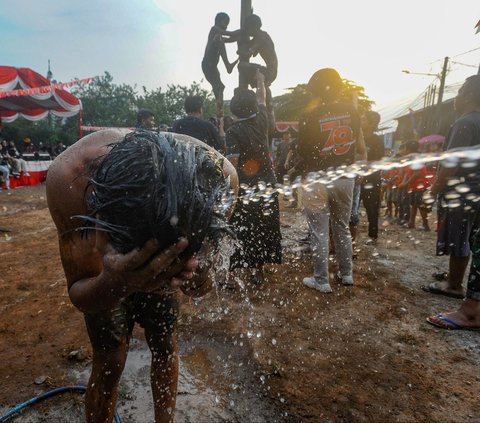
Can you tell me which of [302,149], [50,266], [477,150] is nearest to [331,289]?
[302,149]

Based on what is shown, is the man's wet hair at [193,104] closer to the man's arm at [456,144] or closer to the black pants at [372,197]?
the man's arm at [456,144]

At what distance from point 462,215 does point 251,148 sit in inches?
93.1

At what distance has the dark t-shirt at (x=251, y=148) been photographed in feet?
12.3

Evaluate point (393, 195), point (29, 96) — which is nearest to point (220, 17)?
point (393, 195)

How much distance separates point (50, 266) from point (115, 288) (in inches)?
163

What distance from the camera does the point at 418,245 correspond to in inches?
235

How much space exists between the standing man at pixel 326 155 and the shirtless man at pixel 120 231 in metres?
2.32

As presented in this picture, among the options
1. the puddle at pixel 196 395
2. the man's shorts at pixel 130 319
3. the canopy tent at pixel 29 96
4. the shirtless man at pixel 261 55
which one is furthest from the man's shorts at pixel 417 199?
the canopy tent at pixel 29 96

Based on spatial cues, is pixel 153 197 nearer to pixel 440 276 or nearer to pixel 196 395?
pixel 196 395

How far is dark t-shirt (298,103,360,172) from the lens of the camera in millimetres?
3777

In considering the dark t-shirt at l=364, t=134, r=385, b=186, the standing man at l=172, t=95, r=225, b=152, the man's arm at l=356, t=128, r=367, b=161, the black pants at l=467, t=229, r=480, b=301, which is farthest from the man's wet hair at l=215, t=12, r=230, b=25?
the black pants at l=467, t=229, r=480, b=301

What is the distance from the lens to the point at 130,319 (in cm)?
172

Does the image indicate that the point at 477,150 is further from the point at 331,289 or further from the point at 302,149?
the point at 331,289

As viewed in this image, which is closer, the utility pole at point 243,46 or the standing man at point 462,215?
the standing man at point 462,215
